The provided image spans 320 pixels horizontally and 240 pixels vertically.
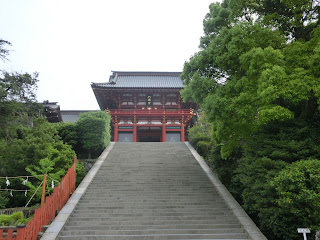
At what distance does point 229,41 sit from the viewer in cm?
847

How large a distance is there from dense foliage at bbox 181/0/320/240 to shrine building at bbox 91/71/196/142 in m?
13.5

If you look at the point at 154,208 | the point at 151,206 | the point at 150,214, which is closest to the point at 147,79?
the point at 151,206

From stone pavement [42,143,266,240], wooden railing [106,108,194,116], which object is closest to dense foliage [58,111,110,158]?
stone pavement [42,143,266,240]

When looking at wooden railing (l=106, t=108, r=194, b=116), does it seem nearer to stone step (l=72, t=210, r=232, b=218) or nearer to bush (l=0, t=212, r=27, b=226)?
stone step (l=72, t=210, r=232, b=218)

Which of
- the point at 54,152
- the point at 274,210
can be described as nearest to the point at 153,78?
the point at 54,152

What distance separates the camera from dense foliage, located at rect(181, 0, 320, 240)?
6.00m

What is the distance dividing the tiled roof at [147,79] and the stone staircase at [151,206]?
1485cm

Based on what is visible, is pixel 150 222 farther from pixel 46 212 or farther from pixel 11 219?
pixel 11 219

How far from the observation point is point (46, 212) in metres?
7.23

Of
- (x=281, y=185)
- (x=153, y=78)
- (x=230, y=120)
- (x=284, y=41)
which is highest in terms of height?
(x=153, y=78)

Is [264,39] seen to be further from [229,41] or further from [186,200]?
[186,200]

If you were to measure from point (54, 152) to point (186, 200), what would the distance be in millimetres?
5889

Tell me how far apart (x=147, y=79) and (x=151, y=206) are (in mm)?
22185

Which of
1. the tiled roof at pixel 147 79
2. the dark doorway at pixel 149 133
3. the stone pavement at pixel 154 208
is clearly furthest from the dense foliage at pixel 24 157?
the tiled roof at pixel 147 79
